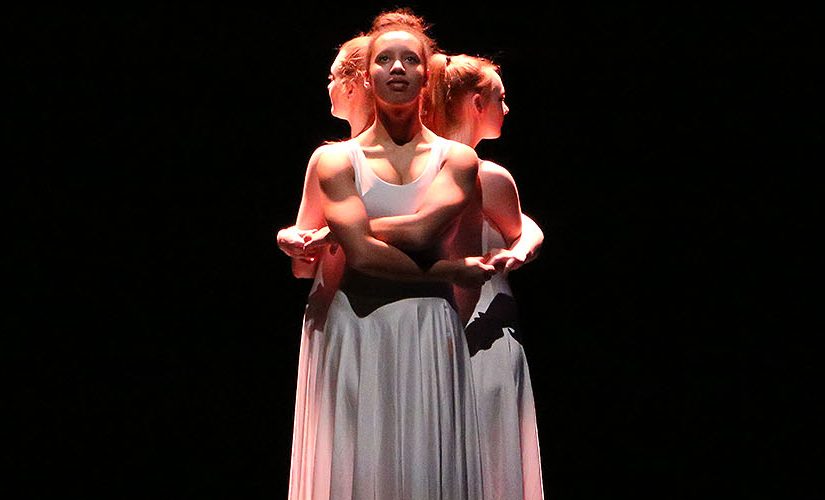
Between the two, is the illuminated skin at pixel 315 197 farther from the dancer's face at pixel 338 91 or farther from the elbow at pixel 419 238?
the elbow at pixel 419 238

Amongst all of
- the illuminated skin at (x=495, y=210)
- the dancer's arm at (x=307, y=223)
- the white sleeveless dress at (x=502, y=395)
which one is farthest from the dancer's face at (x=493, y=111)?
the dancer's arm at (x=307, y=223)

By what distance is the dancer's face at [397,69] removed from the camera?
11.4 ft

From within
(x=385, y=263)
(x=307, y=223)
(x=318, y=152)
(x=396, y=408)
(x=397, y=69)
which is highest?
(x=397, y=69)

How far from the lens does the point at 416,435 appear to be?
3.36 metres

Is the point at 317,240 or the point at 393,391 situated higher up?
the point at 317,240

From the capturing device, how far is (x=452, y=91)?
12.4 ft

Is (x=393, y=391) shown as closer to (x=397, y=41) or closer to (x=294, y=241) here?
(x=294, y=241)

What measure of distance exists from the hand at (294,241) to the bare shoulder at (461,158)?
35 centimetres

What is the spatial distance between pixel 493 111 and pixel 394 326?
682 millimetres

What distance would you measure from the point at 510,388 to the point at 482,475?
27 centimetres

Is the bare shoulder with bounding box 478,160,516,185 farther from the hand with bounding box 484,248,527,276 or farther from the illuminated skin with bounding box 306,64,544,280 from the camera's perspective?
the hand with bounding box 484,248,527,276

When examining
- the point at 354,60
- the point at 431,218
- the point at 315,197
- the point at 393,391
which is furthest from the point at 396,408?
the point at 354,60

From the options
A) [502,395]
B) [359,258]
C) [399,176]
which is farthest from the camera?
[502,395]

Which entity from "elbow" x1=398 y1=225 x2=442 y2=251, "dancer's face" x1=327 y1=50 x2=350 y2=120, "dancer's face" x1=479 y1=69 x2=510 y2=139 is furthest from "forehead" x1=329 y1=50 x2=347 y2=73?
"elbow" x1=398 y1=225 x2=442 y2=251
